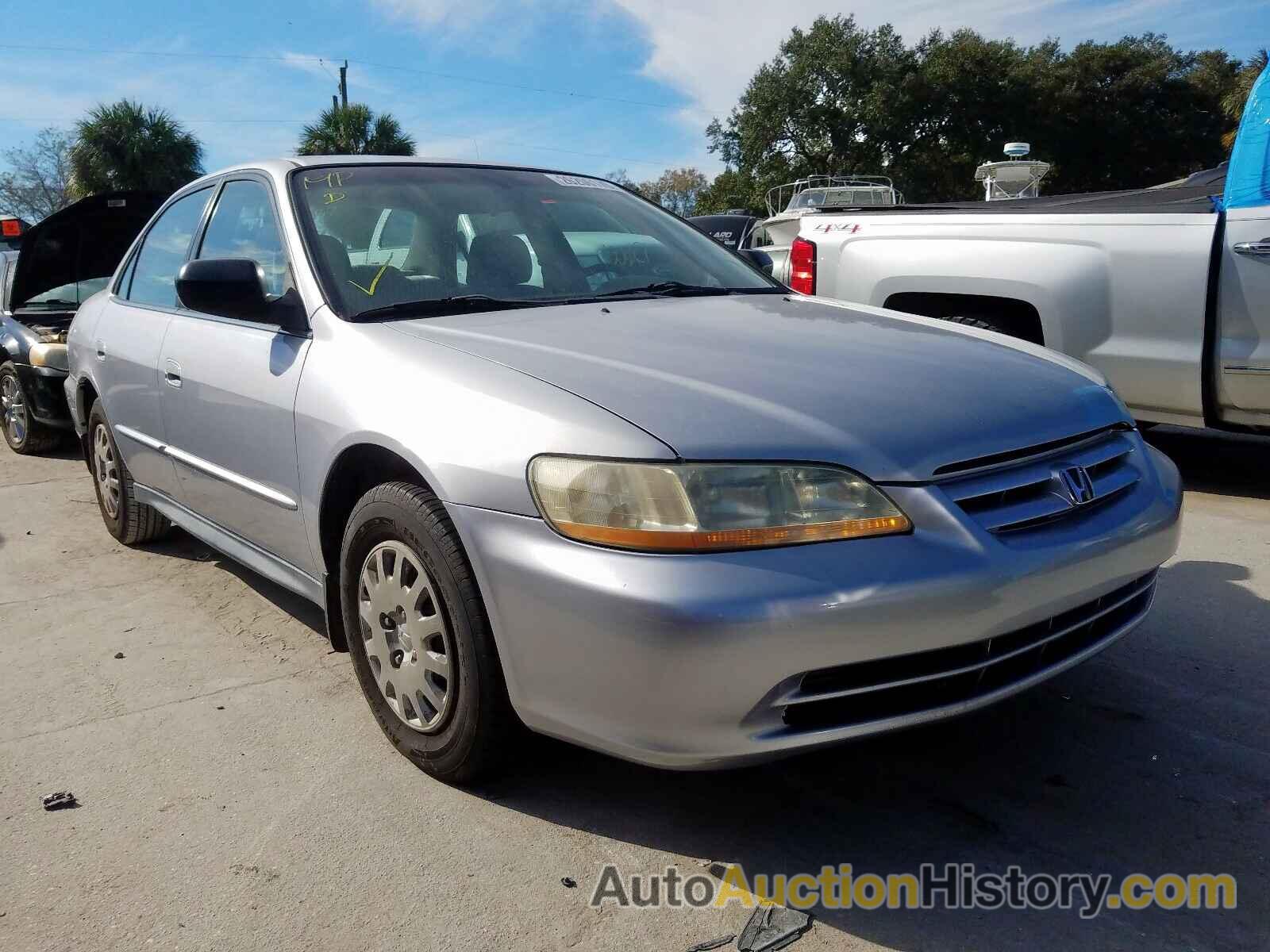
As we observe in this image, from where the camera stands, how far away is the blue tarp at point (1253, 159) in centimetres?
475

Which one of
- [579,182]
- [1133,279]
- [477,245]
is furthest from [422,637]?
[1133,279]

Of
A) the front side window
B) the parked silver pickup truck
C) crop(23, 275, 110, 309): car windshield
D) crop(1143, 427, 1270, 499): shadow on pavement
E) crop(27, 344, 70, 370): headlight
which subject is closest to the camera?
the front side window

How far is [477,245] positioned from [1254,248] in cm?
354

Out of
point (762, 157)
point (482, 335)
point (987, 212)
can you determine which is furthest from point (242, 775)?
point (762, 157)

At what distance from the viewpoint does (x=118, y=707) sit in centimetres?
308

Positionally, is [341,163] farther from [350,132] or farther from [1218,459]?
[350,132]

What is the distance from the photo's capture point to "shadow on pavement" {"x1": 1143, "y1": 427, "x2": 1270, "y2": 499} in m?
5.18

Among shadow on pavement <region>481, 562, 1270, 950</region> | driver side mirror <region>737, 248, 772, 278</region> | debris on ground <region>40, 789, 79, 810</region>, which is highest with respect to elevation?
driver side mirror <region>737, 248, 772, 278</region>

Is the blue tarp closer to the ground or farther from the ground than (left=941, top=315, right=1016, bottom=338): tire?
farther from the ground

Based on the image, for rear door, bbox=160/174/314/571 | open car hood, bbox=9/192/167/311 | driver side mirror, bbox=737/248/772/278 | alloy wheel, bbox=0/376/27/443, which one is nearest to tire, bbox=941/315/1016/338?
driver side mirror, bbox=737/248/772/278

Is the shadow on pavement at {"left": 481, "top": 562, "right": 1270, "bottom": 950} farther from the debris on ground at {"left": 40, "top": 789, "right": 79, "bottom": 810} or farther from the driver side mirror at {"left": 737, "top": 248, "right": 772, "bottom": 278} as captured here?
the driver side mirror at {"left": 737, "top": 248, "right": 772, "bottom": 278}

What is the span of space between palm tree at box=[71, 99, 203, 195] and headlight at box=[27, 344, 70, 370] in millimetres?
33835

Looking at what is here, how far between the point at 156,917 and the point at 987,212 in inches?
197

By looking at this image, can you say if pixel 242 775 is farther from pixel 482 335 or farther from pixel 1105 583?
pixel 1105 583
